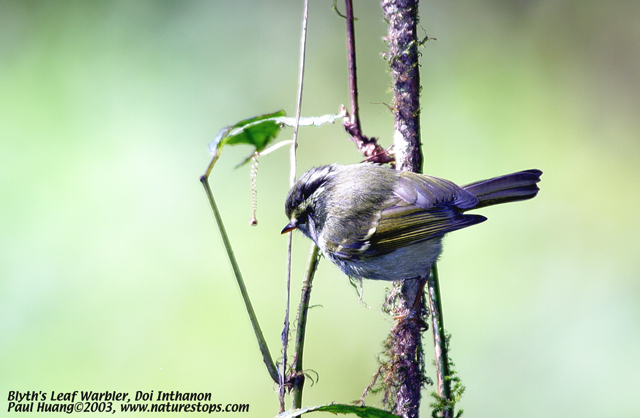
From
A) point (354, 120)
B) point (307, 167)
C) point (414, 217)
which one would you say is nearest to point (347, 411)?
point (414, 217)

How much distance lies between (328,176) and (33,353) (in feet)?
8.27

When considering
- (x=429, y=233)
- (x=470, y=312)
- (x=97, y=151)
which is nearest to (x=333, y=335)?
(x=470, y=312)

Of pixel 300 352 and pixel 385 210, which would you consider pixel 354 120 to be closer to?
pixel 385 210

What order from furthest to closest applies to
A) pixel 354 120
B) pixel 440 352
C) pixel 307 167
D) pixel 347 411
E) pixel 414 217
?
pixel 307 167
pixel 414 217
pixel 354 120
pixel 440 352
pixel 347 411

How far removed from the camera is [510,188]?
2100mm

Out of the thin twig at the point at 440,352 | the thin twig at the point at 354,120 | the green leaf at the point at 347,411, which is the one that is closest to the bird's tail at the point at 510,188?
the thin twig at the point at 354,120

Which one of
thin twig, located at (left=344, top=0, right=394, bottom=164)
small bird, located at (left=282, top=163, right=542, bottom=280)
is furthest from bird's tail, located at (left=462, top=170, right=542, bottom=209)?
thin twig, located at (left=344, top=0, right=394, bottom=164)

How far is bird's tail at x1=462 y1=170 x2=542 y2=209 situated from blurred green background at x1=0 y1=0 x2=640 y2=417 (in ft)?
4.09

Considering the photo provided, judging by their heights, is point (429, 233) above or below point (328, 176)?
below

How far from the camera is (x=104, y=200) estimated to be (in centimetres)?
370

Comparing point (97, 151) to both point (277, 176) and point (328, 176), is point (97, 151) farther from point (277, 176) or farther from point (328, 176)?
point (328, 176)

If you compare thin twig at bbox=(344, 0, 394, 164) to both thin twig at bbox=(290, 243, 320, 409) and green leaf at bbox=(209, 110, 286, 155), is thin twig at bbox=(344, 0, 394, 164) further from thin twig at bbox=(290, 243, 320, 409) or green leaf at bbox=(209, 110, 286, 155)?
thin twig at bbox=(290, 243, 320, 409)

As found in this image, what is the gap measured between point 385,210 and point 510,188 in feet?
1.80

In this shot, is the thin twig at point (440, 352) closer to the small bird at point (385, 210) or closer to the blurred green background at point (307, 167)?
the small bird at point (385, 210)
